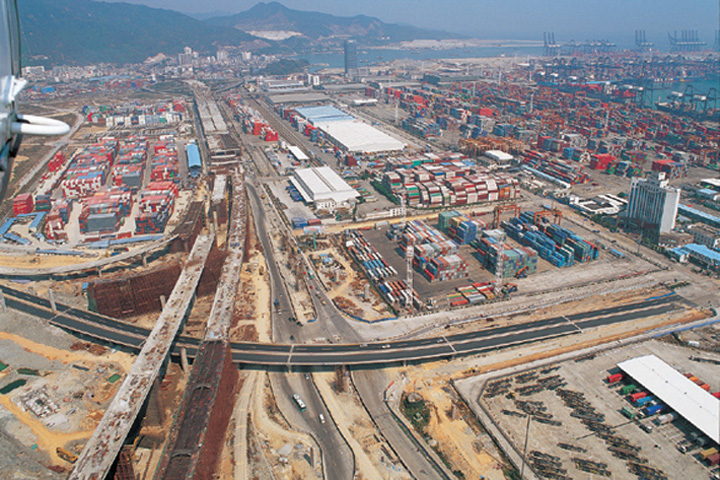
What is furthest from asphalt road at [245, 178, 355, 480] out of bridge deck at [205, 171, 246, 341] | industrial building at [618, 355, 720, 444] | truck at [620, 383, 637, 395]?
industrial building at [618, 355, 720, 444]

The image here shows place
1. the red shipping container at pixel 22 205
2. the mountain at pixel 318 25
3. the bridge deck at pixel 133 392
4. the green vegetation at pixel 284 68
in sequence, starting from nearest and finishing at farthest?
the bridge deck at pixel 133 392 → the red shipping container at pixel 22 205 → the green vegetation at pixel 284 68 → the mountain at pixel 318 25

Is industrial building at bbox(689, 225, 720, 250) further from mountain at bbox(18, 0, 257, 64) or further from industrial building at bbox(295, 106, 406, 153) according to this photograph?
mountain at bbox(18, 0, 257, 64)

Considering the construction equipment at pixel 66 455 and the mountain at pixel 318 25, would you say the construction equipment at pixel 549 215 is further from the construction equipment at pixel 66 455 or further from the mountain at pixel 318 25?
the mountain at pixel 318 25

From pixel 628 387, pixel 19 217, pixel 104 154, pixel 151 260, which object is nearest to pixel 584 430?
pixel 628 387

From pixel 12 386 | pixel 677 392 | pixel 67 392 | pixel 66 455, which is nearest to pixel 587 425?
pixel 677 392

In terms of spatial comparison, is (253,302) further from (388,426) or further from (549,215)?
(549,215)

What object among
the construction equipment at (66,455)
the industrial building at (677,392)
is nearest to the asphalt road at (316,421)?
the construction equipment at (66,455)
